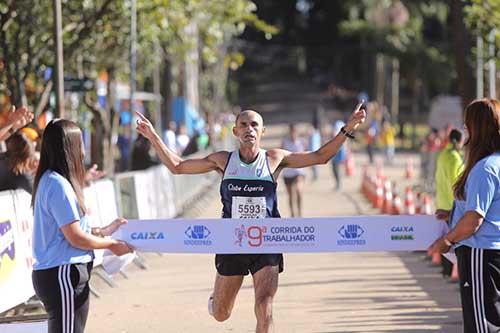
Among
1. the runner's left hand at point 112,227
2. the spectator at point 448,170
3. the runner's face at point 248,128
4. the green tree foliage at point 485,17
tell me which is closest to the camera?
the runner's left hand at point 112,227

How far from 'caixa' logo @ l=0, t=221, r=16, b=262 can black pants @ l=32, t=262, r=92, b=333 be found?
3.62 meters

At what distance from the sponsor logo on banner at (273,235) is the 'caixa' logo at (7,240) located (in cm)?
295

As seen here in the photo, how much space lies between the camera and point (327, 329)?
34.5 ft

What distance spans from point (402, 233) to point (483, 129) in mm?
1303

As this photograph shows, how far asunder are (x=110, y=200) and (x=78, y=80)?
383cm

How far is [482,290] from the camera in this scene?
6.81 metres

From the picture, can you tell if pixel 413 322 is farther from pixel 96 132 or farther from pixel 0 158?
pixel 96 132

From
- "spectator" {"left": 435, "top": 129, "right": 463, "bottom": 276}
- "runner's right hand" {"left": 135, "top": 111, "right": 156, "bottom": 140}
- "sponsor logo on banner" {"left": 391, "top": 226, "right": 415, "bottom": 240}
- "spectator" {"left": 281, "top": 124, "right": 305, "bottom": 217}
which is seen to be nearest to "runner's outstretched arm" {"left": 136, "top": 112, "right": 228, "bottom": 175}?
"runner's right hand" {"left": 135, "top": 111, "right": 156, "bottom": 140}

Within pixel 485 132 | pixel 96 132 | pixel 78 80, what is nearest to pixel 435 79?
pixel 96 132

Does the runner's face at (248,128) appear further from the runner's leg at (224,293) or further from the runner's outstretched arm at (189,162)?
the runner's leg at (224,293)

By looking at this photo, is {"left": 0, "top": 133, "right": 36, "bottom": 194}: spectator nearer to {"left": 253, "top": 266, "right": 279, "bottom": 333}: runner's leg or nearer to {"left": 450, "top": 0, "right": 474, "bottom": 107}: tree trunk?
{"left": 253, "top": 266, "right": 279, "bottom": 333}: runner's leg

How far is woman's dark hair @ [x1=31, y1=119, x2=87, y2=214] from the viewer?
657 centimetres

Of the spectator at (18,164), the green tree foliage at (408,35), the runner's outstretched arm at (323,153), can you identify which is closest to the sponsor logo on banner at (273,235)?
the runner's outstretched arm at (323,153)

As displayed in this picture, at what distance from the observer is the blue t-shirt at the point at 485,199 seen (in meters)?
6.70
